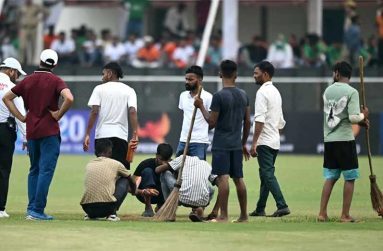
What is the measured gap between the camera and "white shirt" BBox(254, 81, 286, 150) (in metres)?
18.2

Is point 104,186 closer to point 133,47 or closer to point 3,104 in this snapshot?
point 3,104

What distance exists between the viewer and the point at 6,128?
17.6 metres

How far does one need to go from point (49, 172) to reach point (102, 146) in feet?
2.52

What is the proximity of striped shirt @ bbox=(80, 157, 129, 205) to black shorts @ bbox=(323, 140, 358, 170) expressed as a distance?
9.18 feet

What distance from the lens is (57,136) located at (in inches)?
671

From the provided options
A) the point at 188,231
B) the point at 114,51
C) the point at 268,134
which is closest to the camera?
the point at 188,231

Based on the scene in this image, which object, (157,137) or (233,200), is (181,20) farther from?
(233,200)

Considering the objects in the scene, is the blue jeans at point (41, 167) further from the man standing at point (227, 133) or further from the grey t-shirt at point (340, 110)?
the grey t-shirt at point (340, 110)

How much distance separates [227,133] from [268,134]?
1.50 meters

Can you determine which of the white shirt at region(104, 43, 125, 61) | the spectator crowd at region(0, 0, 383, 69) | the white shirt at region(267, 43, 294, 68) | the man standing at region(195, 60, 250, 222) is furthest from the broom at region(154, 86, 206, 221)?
the white shirt at region(104, 43, 125, 61)

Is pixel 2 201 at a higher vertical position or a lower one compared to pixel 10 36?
lower

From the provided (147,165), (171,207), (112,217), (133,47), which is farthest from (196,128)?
(133,47)

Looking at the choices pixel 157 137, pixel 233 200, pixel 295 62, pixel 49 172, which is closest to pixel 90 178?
pixel 49 172

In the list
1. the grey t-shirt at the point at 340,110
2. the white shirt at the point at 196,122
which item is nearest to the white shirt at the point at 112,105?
the white shirt at the point at 196,122
